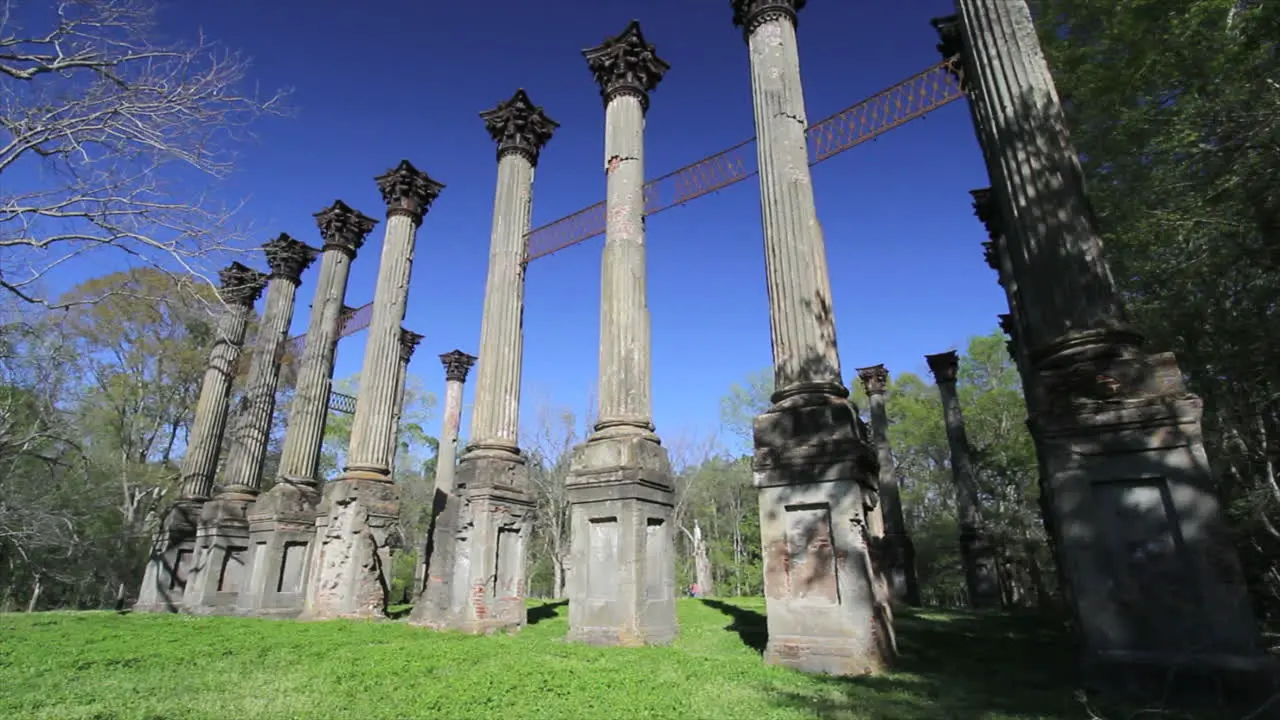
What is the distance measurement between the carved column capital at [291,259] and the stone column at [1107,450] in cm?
1857

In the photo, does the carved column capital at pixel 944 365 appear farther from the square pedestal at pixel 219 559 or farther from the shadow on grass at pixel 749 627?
the square pedestal at pixel 219 559

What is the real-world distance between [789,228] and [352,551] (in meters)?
10.5

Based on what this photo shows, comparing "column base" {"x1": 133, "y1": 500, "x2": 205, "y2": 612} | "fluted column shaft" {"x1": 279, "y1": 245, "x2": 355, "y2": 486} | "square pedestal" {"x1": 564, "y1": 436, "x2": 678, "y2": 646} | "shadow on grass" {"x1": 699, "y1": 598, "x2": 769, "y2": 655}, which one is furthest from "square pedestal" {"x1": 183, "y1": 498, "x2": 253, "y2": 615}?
"shadow on grass" {"x1": 699, "y1": 598, "x2": 769, "y2": 655}

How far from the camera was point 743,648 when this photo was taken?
7887 mm

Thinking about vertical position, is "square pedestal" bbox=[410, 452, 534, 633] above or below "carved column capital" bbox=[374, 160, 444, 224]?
below

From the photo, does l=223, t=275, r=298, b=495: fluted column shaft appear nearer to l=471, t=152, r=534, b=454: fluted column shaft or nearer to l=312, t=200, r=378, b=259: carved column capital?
l=312, t=200, r=378, b=259: carved column capital

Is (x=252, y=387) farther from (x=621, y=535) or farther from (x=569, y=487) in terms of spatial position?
(x=621, y=535)

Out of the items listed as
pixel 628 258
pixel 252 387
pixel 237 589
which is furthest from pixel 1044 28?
pixel 237 589

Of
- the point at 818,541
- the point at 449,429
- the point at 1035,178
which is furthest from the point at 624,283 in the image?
the point at 449,429

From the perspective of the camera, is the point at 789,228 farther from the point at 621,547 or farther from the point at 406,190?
the point at 406,190

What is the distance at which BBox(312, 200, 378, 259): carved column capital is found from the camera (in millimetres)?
16875

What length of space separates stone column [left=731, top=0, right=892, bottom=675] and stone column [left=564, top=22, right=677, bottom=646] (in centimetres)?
216

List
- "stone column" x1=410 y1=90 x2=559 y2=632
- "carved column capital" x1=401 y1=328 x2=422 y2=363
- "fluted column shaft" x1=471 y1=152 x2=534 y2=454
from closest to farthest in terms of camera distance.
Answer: "stone column" x1=410 y1=90 x2=559 y2=632
"fluted column shaft" x1=471 y1=152 x2=534 y2=454
"carved column capital" x1=401 y1=328 x2=422 y2=363

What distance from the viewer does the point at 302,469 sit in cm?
1474
